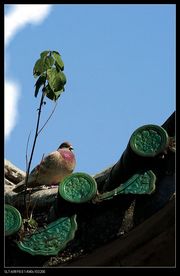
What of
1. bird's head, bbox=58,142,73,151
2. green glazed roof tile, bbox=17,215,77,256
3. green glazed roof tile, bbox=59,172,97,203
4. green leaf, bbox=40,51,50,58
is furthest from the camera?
bird's head, bbox=58,142,73,151

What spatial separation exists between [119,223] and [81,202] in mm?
311

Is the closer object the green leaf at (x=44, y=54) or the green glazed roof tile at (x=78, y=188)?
the green glazed roof tile at (x=78, y=188)

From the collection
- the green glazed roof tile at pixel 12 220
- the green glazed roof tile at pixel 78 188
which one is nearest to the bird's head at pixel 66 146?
the green glazed roof tile at pixel 78 188

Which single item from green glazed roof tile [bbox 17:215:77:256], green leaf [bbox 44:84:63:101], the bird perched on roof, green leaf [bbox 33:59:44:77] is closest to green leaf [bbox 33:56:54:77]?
green leaf [bbox 33:59:44:77]

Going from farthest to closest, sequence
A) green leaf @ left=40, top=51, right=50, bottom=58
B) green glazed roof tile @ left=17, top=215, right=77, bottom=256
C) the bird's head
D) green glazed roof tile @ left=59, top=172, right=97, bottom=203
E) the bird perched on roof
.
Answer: the bird's head → the bird perched on roof → green leaf @ left=40, top=51, right=50, bottom=58 → green glazed roof tile @ left=59, top=172, right=97, bottom=203 → green glazed roof tile @ left=17, top=215, right=77, bottom=256

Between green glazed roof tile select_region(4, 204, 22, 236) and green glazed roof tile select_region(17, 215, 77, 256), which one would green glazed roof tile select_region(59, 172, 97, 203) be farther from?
green glazed roof tile select_region(4, 204, 22, 236)

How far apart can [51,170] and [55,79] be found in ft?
2.68

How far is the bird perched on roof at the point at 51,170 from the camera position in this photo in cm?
724

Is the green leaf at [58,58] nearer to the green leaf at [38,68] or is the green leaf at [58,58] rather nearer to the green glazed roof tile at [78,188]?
the green leaf at [38,68]

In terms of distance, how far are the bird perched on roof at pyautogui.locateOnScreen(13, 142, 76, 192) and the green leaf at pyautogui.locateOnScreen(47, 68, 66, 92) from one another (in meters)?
0.71

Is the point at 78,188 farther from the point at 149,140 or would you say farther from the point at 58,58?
the point at 58,58

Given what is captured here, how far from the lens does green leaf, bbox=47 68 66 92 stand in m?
6.93

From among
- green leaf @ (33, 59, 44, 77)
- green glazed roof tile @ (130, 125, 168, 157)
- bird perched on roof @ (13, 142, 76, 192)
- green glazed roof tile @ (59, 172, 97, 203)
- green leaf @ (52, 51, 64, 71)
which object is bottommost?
bird perched on roof @ (13, 142, 76, 192)

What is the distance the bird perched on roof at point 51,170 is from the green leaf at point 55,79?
71cm
